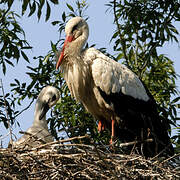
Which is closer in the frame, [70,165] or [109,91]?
[70,165]

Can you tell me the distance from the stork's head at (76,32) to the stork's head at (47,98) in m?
0.54

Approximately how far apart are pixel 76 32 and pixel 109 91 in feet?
2.73

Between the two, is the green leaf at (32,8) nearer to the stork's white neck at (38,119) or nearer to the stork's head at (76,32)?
the stork's head at (76,32)

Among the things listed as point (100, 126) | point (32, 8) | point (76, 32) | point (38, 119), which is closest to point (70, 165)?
point (32, 8)

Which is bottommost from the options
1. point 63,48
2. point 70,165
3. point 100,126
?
point 70,165

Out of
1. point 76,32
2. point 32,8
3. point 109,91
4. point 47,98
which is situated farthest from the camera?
point 47,98

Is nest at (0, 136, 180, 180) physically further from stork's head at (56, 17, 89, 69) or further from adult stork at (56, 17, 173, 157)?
stork's head at (56, 17, 89, 69)

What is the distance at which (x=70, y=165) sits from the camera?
4.47 meters

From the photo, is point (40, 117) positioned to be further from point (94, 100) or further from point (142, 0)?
point (142, 0)

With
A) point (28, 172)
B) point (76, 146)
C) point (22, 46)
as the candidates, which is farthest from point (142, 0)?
point (28, 172)

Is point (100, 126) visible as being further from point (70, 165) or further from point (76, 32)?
point (70, 165)

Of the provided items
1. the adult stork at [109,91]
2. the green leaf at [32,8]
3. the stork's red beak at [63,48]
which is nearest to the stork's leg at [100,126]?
the adult stork at [109,91]

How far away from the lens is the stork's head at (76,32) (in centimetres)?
638

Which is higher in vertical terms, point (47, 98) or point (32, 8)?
point (32, 8)
